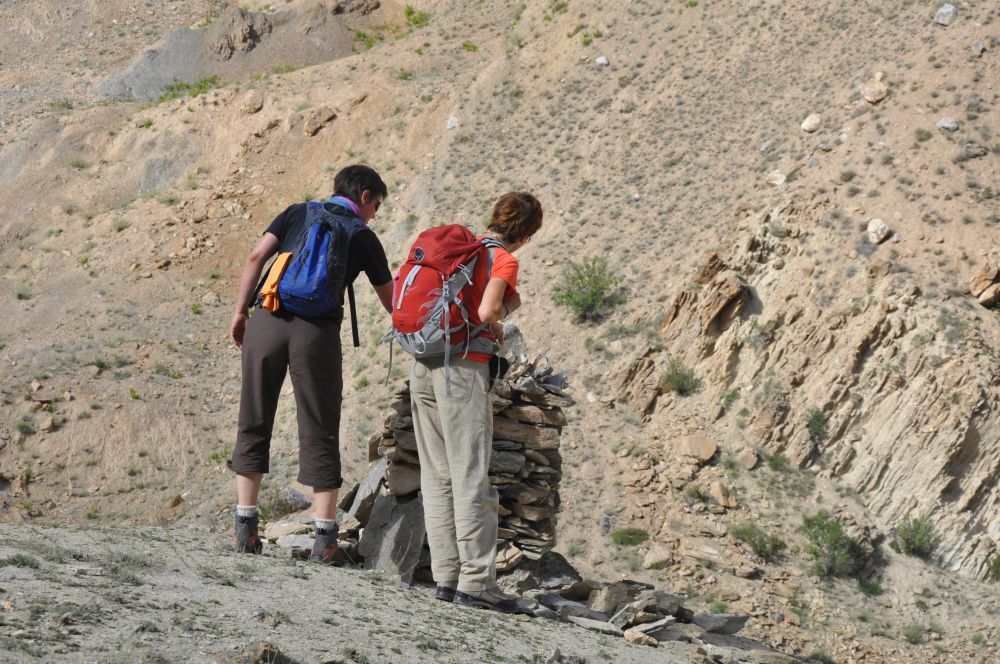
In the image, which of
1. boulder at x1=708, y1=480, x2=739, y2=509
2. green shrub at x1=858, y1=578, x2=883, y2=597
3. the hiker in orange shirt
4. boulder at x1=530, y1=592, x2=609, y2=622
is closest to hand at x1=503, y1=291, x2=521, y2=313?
the hiker in orange shirt

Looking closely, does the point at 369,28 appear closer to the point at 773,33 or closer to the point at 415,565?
the point at 773,33

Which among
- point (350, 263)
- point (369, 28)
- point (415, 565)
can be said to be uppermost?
point (369, 28)

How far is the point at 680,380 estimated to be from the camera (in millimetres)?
12633

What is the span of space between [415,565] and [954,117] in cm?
1187

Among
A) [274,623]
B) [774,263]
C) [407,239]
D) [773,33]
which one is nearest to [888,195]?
[774,263]

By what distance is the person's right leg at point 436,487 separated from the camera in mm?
4660

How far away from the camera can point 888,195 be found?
42.8 feet

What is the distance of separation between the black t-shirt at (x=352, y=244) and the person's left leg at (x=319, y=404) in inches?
6.4

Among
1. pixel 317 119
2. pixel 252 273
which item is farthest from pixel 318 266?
pixel 317 119

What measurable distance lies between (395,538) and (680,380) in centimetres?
774

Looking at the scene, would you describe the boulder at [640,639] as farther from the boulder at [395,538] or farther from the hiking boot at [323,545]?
the hiking boot at [323,545]

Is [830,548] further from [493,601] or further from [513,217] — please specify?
[513,217]

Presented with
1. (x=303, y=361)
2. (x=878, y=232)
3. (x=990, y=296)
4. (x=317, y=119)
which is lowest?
(x=303, y=361)

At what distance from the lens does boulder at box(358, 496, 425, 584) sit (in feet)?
17.7
